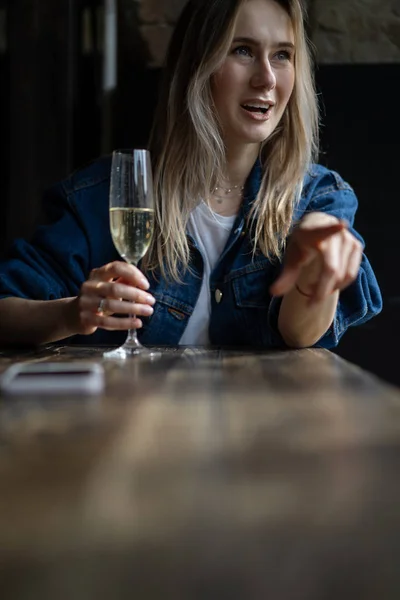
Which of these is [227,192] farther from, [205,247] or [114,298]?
[114,298]

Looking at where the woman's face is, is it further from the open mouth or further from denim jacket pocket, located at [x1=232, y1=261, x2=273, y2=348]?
denim jacket pocket, located at [x1=232, y1=261, x2=273, y2=348]

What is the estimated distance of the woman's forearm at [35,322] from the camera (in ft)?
4.07

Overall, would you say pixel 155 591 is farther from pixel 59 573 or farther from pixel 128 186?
pixel 128 186

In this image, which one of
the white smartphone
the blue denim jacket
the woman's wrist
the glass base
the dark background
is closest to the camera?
the white smartphone

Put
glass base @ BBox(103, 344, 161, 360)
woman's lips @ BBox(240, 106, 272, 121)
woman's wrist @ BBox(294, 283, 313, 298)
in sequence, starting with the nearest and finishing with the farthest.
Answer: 1. glass base @ BBox(103, 344, 161, 360)
2. woman's wrist @ BBox(294, 283, 313, 298)
3. woman's lips @ BBox(240, 106, 272, 121)

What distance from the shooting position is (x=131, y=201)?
1.08 meters

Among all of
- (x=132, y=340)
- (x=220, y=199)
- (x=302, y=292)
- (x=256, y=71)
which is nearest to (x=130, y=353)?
(x=132, y=340)

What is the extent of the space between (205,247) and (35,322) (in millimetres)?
414

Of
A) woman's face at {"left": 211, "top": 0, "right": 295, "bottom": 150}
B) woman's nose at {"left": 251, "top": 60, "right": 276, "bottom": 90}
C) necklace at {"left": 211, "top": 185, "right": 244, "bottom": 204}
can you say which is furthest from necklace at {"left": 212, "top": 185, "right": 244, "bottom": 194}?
woman's nose at {"left": 251, "top": 60, "right": 276, "bottom": 90}

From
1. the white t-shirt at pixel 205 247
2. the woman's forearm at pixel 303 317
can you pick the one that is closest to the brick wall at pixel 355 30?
the white t-shirt at pixel 205 247

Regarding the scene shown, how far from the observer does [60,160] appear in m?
2.58

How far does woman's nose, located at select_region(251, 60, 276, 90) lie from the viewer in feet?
4.99

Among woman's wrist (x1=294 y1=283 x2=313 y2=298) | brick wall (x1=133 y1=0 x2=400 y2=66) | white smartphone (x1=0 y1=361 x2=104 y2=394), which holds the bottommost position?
white smartphone (x1=0 y1=361 x2=104 y2=394)

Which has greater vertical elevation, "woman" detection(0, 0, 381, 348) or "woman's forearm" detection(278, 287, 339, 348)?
"woman" detection(0, 0, 381, 348)
